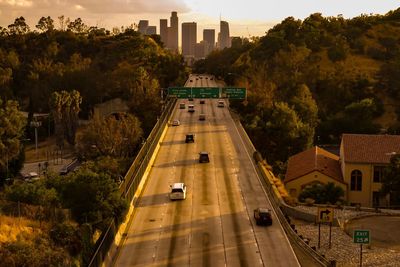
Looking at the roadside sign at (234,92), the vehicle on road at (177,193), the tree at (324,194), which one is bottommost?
the tree at (324,194)

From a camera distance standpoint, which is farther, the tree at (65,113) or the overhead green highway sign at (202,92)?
the tree at (65,113)

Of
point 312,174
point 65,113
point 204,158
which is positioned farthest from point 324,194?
point 65,113

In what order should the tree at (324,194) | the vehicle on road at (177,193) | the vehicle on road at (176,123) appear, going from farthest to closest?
the vehicle on road at (176,123) → the tree at (324,194) → the vehicle on road at (177,193)

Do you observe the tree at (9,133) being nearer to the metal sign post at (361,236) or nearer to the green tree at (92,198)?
the green tree at (92,198)

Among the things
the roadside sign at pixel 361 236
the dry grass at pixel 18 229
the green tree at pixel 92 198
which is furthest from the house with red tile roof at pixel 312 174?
the dry grass at pixel 18 229

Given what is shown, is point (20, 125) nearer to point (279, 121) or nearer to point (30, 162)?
point (30, 162)

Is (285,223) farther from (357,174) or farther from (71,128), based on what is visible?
(71,128)

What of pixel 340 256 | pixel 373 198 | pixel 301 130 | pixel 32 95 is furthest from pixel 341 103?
pixel 340 256
